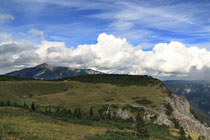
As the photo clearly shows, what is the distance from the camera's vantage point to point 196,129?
112250 millimetres

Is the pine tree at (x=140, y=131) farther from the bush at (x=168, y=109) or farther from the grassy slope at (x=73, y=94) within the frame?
the grassy slope at (x=73, y=94)

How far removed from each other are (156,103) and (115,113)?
3653 centimetres

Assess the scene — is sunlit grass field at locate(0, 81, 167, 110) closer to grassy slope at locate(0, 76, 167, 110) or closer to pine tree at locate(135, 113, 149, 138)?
grassy slope at locate(0, 76, 167, 110)

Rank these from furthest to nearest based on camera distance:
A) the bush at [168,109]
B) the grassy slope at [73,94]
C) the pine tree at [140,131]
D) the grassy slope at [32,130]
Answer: the grassy slope at [73,94], the bush at [168,109], the pine tree at [140,131], the grassy slope at [32,130]

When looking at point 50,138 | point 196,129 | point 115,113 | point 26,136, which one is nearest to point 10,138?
point 26,136

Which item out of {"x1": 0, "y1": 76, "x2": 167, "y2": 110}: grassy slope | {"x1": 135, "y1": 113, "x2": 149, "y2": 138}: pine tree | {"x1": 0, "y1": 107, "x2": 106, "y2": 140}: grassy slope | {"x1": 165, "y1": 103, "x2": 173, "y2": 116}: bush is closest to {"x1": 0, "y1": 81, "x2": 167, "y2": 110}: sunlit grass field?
{"x1": 0, "y1": 76, "x2": 167, "y2": 110}: grassy slope

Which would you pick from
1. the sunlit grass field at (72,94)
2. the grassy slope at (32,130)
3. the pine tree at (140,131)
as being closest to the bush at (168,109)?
the sunlit grass field at (72,94)

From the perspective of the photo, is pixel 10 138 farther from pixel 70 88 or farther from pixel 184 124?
pixel 70 88

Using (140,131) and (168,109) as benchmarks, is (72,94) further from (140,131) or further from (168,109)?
(140,131)

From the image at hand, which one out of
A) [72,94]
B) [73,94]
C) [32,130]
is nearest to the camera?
[32,130]

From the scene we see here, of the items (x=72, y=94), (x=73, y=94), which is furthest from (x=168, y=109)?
(x=72, y=94)

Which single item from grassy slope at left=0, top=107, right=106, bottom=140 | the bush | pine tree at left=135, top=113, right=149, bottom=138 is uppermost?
grassy slope at left=0, top=107, right=106, bottom=140

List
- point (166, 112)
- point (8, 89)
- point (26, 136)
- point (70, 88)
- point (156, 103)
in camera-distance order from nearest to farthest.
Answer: point (26, 136) < point (166, 112) < point (156, 103) < point (8, 89) < point (70, 88)

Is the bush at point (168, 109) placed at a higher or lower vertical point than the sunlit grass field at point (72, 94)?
lower
